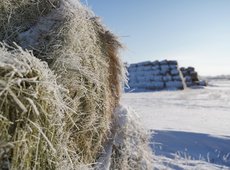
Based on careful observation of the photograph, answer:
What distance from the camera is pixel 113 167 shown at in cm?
296

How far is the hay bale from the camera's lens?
148 centimetres

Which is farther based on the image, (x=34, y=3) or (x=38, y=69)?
(x=34, y=3)

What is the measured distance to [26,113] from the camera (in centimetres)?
154

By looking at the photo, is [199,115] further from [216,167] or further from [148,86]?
[148,86]

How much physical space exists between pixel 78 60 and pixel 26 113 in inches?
32.9

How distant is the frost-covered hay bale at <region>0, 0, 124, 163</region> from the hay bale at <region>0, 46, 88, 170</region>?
491 mm

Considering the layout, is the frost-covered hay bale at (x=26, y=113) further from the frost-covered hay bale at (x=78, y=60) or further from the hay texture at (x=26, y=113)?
the frost-covered hay bale at (x=78, y=60)

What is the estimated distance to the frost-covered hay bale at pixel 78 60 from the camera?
226 cm

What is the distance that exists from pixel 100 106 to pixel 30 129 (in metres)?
1.09

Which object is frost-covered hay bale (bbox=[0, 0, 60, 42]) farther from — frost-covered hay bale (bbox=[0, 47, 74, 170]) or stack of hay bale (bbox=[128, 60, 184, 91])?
stack of hay bale (bbox=[128, 60, 184, 91])

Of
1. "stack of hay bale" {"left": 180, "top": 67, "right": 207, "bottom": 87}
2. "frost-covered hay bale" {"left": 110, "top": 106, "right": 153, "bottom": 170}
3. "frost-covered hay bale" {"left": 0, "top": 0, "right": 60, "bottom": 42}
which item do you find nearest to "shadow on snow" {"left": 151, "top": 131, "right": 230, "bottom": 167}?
"frost-covered hay bale" {"left": 110, "top": 106, "right": 153, "bottom": 170}

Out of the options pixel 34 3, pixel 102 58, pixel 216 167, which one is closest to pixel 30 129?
pixel 34 3

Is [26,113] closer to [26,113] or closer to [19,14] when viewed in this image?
[26,113]

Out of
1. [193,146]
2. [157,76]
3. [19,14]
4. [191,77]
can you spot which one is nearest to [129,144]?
[19,14]
